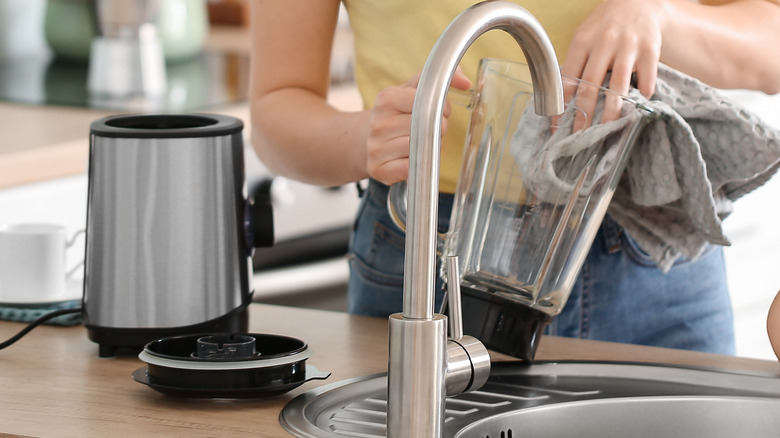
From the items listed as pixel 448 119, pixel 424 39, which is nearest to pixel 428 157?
pixel 448 119

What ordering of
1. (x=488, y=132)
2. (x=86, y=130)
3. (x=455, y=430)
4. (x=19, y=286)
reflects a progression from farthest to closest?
(x=86, y=130)
(x=19, y=286)
(x=488, y=132)
(x=455, y=430)

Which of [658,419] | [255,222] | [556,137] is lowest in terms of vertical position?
[658,419]

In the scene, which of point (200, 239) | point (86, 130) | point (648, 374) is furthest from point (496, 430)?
point (86, 130)

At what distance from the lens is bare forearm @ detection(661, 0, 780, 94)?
0.84 m

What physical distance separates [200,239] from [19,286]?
0.79 feet

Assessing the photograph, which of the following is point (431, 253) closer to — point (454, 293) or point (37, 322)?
point (454, 293)

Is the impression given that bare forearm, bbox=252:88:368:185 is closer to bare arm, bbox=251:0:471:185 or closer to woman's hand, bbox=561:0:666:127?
bare arm, bbox=251:0:471:185

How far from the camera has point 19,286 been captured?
0.95 metres

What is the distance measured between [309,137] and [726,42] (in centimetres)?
38

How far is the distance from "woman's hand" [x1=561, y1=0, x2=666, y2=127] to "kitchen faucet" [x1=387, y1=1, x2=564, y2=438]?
184 mm

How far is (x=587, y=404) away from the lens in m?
0.75

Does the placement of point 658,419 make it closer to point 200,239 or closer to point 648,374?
point 648,374

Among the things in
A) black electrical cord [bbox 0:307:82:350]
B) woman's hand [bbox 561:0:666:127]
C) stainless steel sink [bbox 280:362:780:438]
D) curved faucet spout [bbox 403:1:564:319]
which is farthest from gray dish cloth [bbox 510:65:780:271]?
black electrical cord [bbox 0:307:82:350]

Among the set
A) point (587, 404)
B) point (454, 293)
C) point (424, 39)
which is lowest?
point (587, 404)
